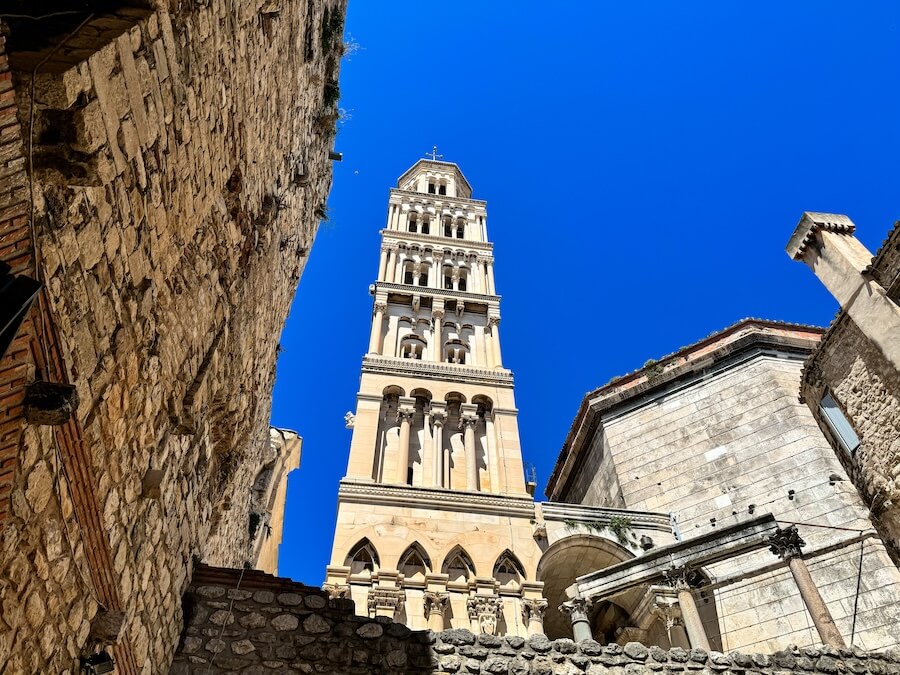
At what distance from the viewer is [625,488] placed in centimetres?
1988

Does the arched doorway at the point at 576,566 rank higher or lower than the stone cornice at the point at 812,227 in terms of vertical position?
lower

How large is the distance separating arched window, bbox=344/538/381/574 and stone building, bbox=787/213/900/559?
11.0 meters

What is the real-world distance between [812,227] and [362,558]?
13.1m

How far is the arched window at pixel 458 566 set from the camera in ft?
50.7

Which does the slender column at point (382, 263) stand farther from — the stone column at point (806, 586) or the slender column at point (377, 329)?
the stone column at point (806, 586)

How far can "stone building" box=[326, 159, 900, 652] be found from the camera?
46.4 ft

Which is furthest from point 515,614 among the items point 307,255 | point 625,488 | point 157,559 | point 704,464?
point 157,559

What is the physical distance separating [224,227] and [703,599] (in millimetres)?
15368

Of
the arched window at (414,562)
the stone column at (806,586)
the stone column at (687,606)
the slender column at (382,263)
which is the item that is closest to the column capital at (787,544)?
the stone column at (806,586)

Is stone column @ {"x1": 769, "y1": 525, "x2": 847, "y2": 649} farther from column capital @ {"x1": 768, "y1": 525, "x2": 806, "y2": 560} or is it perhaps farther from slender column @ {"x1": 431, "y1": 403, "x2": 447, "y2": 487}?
slender column @ {"x1": 431, "y1": 403, "x2": 447, "y2": 487}

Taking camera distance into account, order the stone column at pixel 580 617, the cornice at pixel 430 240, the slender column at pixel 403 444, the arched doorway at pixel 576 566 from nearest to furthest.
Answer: the stone column at pixel 580 617 < the arched doorway at pixel 576 566 < the slender column at pixel 403 444 < the cornice at pixel 430 240

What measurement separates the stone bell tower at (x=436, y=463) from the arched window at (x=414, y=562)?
28 mm

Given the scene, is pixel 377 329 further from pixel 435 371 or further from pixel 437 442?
pixel 437 442

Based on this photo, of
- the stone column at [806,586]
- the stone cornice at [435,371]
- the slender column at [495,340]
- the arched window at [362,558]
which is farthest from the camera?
the slender column at [495,340]
